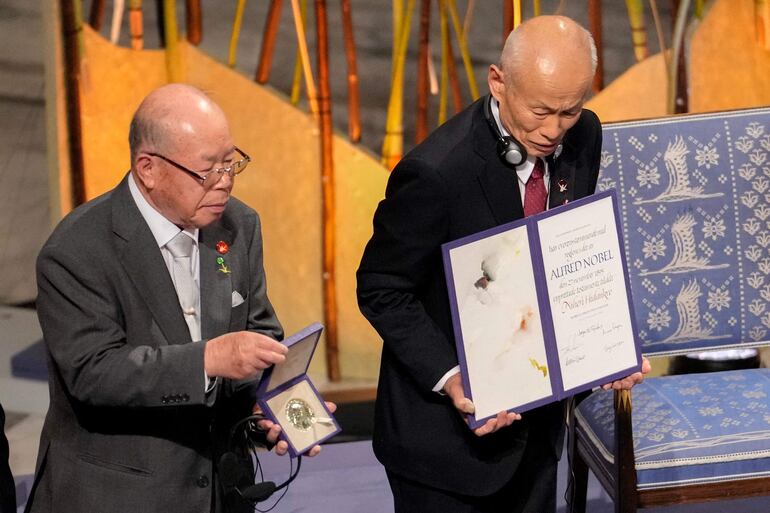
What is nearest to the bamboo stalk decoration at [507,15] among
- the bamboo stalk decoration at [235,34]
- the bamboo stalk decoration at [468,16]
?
the bamboo stalk decoration at [468,16]

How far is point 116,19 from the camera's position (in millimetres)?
3777

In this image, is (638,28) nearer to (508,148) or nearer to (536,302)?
(508,148)

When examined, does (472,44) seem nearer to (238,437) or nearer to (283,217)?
(283,217)

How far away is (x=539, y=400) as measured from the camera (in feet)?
7.19

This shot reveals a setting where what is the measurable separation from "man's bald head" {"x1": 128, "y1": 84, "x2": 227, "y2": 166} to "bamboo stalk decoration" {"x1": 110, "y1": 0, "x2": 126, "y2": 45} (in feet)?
5.96

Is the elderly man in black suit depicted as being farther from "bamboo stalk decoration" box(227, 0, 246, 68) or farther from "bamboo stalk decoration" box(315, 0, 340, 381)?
"bamboo stalk decoration" box(227, 0, 246, 68)

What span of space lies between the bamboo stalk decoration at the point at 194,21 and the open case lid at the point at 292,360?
6.49 ft

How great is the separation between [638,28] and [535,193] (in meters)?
2.03

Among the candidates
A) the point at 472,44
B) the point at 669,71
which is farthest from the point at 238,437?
the point at 669,71

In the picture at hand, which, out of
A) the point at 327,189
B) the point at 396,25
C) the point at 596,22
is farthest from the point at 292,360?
the point at 596,22

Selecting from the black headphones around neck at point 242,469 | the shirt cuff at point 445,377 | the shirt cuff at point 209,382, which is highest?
the shirt cuff at point 209,382

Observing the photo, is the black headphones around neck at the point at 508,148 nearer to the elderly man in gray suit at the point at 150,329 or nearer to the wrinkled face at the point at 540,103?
the wrinkled face at the point at 540,103

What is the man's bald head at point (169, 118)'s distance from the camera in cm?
206

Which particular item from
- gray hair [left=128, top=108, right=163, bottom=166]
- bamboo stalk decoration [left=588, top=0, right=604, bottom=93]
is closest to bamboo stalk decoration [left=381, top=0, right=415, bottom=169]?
bamboo stalk decoration [left=588, top=0, right=604, bottom=93]
